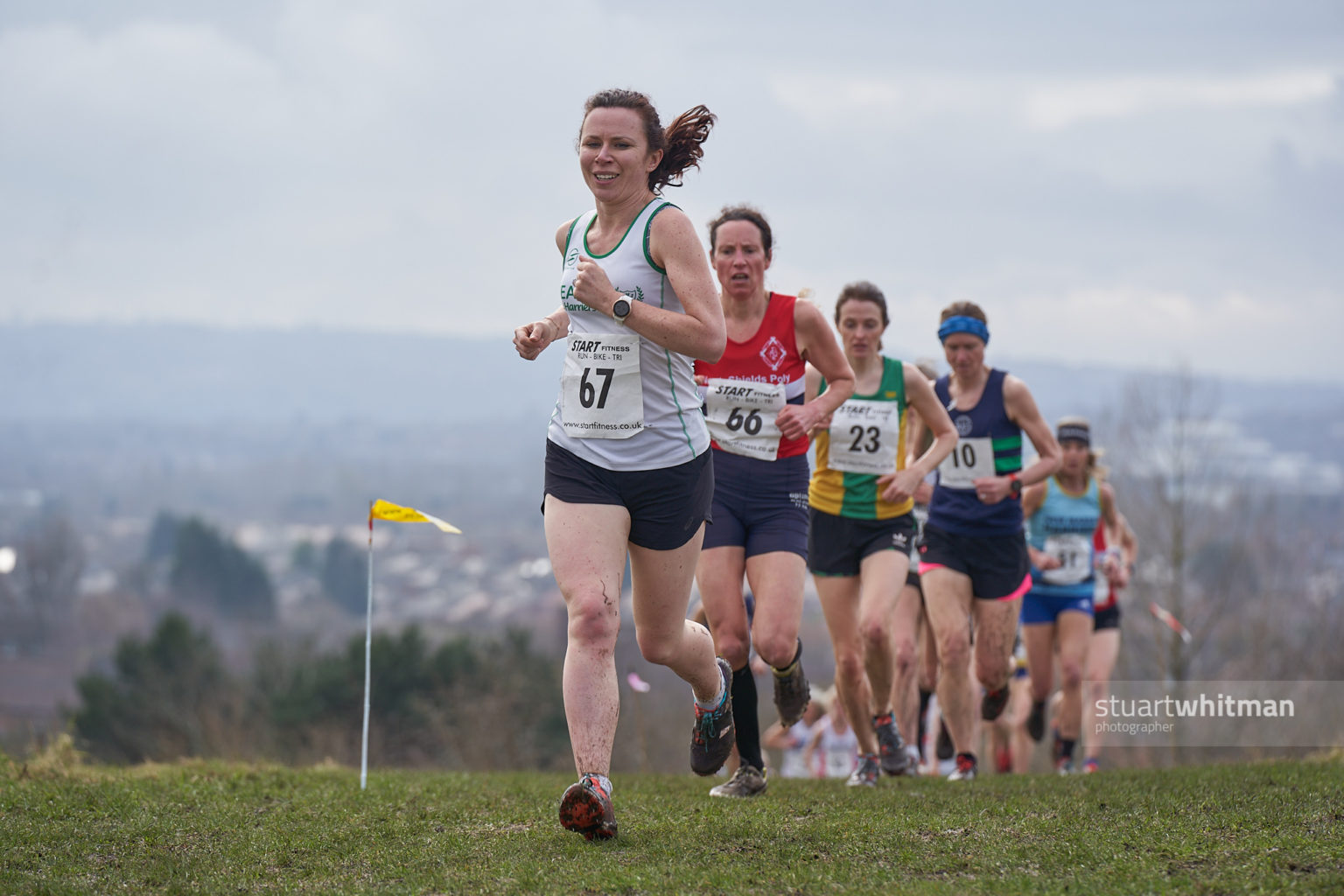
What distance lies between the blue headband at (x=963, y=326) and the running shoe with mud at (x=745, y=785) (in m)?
3.18

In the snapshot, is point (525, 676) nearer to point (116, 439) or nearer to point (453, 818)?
point (453, 818)

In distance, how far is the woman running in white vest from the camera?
179 inches

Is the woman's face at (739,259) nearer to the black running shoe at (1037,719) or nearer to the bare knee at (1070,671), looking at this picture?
the bare knee at (1070,671)

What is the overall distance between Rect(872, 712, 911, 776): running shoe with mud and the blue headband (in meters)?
2.39

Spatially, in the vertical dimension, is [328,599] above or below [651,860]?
below

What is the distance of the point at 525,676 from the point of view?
40.1 metres

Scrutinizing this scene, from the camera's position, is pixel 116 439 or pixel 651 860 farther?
pixel 116 439

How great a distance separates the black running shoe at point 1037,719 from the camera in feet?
33.2

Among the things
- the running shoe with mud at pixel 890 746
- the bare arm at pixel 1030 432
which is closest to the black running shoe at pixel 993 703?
the running shoe with mud at pixel 890 746

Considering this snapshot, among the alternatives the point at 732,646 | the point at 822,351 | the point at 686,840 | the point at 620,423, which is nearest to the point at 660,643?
the point at 686,840

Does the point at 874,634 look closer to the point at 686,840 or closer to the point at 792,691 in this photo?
the point at 792,691

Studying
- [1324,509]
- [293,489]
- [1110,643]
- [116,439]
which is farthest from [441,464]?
[1110,643]

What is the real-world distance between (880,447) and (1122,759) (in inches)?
1557

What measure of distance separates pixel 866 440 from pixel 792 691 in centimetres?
172
